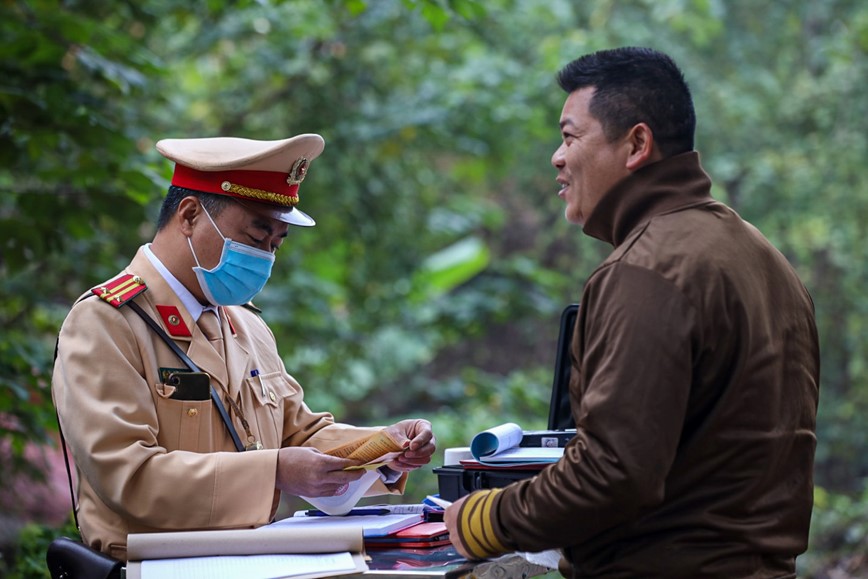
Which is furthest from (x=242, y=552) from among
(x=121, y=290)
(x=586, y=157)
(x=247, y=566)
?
(x=586, y=157)

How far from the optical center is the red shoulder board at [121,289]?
2.86 metres

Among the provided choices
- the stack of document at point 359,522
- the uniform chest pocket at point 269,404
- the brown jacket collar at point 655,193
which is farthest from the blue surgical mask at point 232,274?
the brown jacket collar at point 655,193

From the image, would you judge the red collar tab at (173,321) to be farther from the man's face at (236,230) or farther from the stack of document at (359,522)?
the stack of document at (359,522)

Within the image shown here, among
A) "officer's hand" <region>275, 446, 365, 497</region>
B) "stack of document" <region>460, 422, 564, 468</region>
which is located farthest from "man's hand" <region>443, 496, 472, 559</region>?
"officer's hand" <region>275, 446, 365, 497</region>

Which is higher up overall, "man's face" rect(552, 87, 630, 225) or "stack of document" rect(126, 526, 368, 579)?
"man's face" rect(552, 87, 630, 225)

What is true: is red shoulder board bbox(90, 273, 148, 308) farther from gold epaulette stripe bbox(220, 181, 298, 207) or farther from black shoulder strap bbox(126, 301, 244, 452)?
gold epaulette stripe bbox(220, 181, 298, 207)

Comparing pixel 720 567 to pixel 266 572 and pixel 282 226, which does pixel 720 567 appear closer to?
pixel 266 572

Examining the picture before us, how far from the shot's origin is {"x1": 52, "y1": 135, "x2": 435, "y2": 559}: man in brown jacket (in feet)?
8.85

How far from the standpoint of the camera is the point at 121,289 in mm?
2920

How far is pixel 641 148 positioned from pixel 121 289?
1.46 m

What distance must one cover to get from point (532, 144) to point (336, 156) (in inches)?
104

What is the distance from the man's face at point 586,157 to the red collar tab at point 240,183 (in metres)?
0.95

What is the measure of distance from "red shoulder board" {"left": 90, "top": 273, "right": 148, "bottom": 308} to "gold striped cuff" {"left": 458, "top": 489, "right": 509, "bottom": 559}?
1.10 m

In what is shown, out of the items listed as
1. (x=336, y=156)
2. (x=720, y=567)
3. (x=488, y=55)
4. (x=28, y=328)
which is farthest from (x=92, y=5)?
(x=720, y=567)
